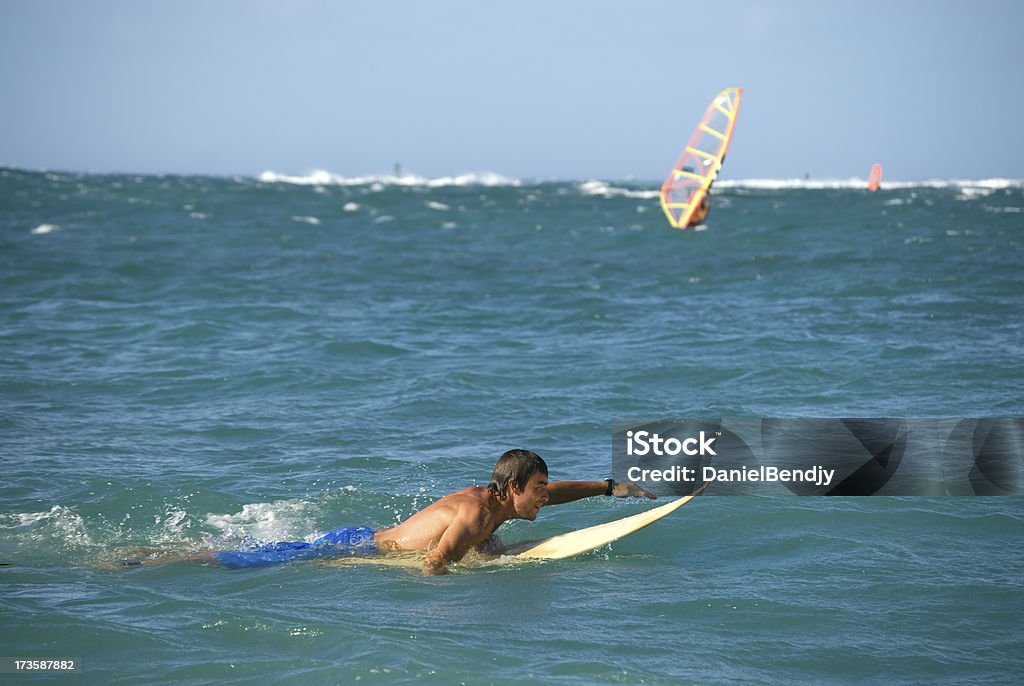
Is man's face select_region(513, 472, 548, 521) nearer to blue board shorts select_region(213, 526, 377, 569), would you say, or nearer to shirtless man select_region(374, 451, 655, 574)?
shirtless man select_region(374, 451, 655, 574)

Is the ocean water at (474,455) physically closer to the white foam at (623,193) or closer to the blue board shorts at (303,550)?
the blue board shorts at (303,550)

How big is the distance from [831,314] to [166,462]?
423 inches

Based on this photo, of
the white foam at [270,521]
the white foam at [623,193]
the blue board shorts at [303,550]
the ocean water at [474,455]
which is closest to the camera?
the ocean water at [474,455]

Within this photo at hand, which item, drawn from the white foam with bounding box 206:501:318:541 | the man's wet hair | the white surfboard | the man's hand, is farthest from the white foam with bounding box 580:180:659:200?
the man's wet hair

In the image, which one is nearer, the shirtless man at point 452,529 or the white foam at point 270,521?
the shirtless man at point 452,529

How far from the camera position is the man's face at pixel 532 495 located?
593 centimetres

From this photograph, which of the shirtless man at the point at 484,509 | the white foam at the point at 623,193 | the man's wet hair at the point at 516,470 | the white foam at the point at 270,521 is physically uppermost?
the white foam at the point at 623,193

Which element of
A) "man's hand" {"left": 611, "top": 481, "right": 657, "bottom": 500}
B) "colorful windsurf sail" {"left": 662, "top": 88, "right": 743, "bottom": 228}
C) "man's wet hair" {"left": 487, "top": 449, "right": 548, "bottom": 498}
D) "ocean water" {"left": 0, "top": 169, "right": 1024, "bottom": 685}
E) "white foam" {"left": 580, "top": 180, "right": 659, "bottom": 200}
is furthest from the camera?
"white foam" {"left": 580, "top": 180, "right": 659, "bottom": 200}

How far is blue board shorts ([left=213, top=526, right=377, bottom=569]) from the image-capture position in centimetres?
610

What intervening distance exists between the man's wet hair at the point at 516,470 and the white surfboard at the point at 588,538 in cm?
49

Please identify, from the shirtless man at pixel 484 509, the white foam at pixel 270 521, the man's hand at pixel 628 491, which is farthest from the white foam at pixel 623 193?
the shirtless man at pixel 484 509

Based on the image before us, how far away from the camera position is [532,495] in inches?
234

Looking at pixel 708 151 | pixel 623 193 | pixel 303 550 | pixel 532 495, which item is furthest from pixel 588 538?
pixel 623 193

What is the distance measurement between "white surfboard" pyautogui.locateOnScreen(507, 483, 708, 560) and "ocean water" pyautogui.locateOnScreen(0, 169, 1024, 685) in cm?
13
